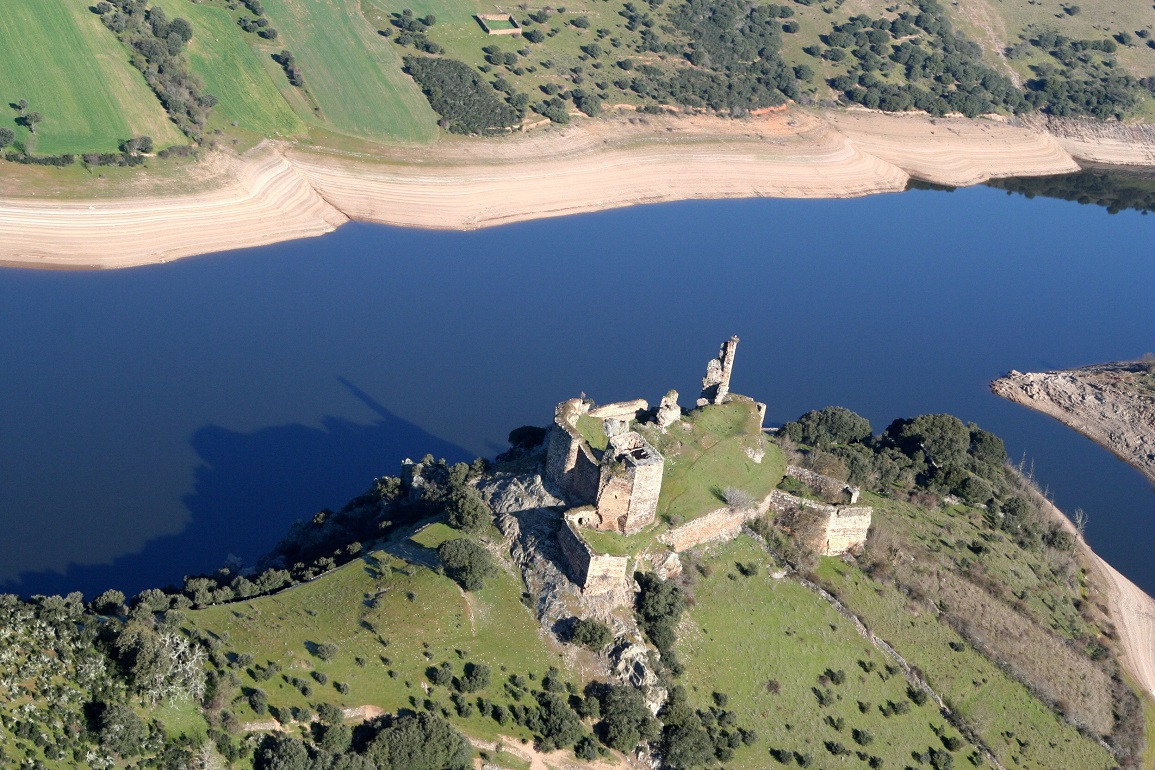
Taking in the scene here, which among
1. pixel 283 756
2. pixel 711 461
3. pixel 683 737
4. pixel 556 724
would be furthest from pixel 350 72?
pixel 283 756

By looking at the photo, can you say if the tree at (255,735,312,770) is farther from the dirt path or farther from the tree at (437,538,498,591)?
the tree at (437,538,498,591)

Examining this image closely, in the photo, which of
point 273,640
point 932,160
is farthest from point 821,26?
point 273,640

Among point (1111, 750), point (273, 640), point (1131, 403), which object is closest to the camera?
point (273, 640)

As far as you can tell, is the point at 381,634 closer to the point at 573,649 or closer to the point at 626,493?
the point at 573,649

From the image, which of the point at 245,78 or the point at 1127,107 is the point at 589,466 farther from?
the point at 1127,107

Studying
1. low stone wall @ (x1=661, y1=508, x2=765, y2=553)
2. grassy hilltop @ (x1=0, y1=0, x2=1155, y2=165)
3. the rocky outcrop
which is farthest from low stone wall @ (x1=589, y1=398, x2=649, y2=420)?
grassy hilltop @ (x1=0, y1=0, x2=1155, y2=165)

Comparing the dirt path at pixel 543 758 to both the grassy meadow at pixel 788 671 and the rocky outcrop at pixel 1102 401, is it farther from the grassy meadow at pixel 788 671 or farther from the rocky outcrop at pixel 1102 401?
the rocky outcrop at pixel 1102 401
